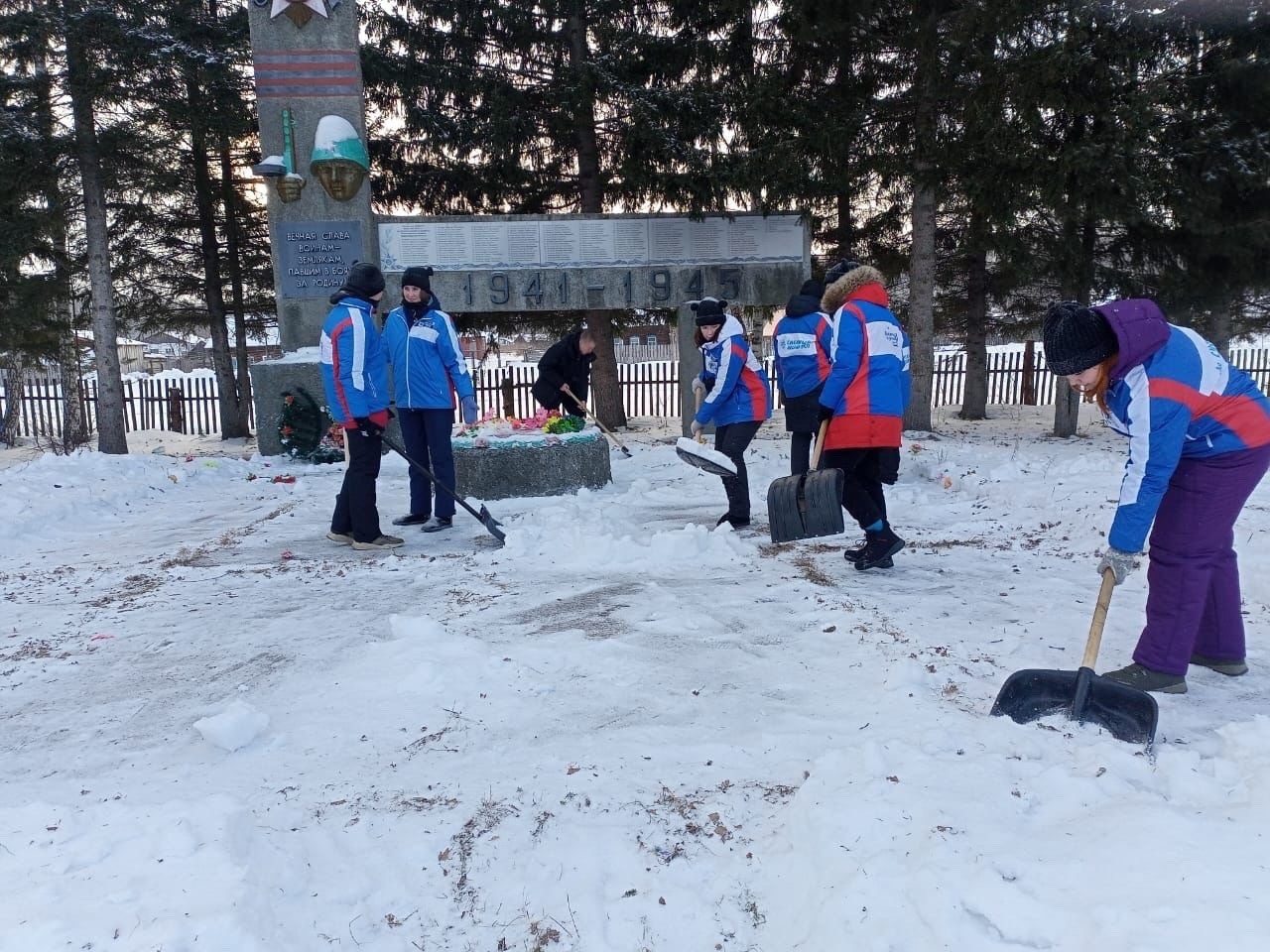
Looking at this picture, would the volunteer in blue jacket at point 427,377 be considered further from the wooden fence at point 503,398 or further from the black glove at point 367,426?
the wooden fence at point 503,398

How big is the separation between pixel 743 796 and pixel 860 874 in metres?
0.55

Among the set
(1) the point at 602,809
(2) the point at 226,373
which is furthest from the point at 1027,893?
(2) the point at 226,373

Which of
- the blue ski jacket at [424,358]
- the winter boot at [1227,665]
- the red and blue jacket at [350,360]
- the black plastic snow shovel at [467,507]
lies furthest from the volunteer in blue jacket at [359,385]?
the winter boot at [1227,665]

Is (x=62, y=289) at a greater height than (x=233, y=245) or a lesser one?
lesser

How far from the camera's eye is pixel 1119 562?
3.04 m

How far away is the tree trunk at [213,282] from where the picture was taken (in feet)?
48.2

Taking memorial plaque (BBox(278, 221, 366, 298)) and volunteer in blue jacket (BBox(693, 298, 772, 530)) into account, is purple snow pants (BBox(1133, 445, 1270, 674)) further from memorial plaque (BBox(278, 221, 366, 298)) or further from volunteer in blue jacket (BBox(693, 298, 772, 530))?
memorial plaque (BBox(278, 221, 366, 298))

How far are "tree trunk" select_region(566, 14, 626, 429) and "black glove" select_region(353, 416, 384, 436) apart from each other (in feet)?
28.3

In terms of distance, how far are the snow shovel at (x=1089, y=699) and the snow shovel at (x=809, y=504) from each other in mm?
1951

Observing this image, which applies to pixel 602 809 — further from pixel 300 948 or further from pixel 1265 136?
pixel 1265 136

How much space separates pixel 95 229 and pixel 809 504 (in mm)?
12398

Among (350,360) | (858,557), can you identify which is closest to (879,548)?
(858,557)

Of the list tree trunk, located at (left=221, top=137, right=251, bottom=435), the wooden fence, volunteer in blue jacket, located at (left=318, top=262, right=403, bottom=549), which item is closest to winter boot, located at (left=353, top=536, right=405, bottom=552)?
volunteer in blue jacket, located at (left=318, top=262, right=403, bottom=549)

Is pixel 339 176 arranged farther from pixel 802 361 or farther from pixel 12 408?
pixel 12 408
